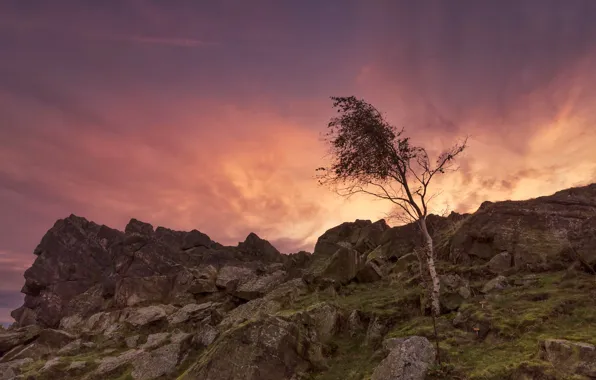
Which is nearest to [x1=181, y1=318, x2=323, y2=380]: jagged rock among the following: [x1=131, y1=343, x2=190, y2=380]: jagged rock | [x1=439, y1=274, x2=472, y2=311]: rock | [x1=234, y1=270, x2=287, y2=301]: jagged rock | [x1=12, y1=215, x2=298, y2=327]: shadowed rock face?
[x1=131, y1=343, x2=190, y2=380]: jagged rock

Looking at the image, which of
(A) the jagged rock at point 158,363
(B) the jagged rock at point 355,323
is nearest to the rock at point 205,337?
(A) the jagged rock at point 158,363

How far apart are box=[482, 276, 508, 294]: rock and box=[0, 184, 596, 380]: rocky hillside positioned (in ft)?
0.39

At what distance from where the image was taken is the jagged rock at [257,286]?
1615 inches

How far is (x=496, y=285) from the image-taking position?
2620cm

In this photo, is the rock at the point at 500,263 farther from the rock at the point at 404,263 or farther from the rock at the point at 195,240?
the rock at the point at 195,240

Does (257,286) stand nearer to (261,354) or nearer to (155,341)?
(155,341)

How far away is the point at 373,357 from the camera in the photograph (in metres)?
20.4

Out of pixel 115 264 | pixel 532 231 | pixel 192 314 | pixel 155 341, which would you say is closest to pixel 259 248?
pixel 115 264

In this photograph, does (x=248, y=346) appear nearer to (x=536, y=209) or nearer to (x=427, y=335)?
(x=427, y=335)

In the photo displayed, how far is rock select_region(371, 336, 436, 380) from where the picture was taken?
53.8 feet

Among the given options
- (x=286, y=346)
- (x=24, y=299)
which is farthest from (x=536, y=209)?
(x=24, y=299)

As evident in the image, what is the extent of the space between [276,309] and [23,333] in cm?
4406

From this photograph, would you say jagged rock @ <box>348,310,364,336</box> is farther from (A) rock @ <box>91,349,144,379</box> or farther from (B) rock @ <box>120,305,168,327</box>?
(B) rock @ <box>120,305,168,327</box>

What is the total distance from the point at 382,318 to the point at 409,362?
27.7 feet
